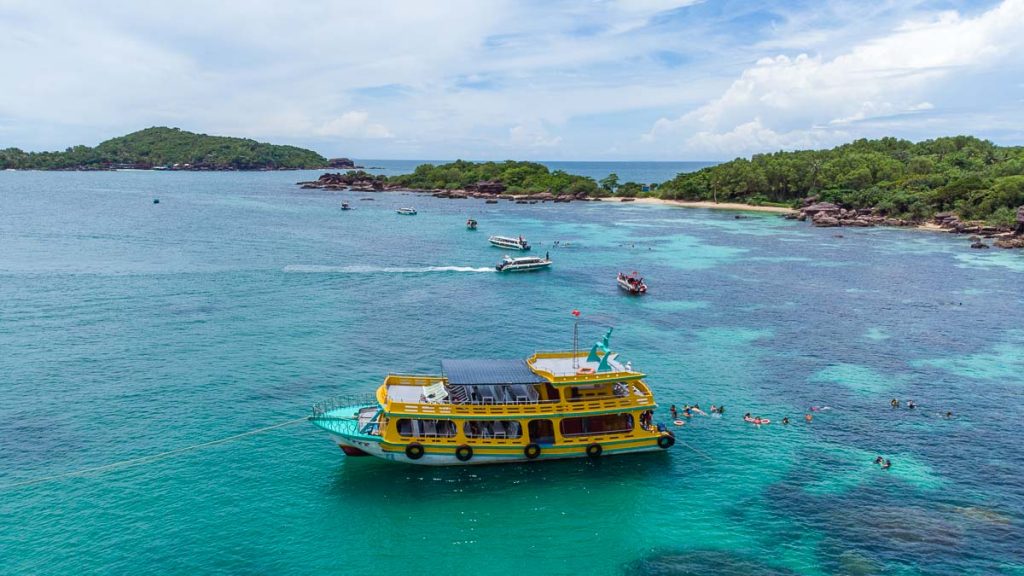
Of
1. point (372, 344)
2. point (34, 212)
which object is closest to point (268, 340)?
point (372, 344)

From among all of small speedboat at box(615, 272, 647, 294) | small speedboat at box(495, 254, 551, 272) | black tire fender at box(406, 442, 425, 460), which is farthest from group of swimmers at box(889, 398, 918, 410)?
small speedboat at box(495, 254, 551, 272)

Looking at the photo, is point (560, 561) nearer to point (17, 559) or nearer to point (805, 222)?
point (17, 559)

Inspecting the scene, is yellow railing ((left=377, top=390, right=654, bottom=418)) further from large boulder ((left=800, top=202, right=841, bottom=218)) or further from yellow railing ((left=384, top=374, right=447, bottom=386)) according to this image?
large boulder ((left=800, top=202, right=841, bottom=218))

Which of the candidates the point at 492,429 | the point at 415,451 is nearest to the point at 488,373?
the point at 492,429

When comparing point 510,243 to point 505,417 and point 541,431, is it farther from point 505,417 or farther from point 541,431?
point 505,417

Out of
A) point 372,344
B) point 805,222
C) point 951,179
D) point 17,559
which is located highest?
point 951,179
